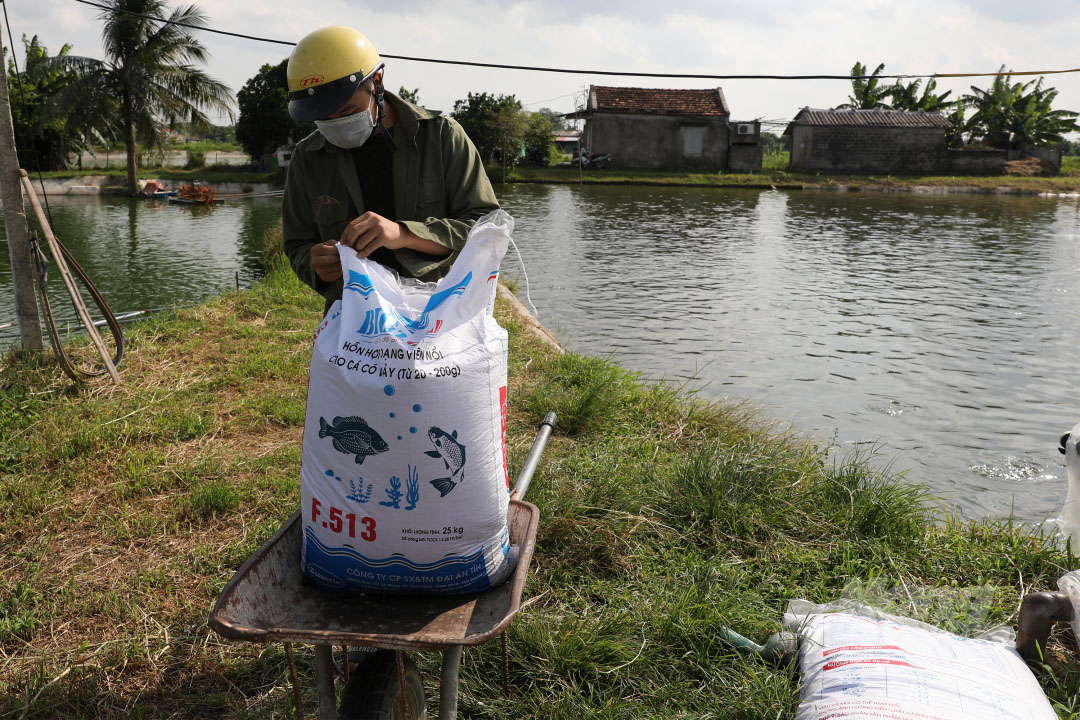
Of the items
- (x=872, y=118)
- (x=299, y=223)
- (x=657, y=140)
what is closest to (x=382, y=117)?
(x=299, y=223)

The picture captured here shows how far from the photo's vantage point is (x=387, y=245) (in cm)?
181

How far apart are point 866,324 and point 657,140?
29577mm

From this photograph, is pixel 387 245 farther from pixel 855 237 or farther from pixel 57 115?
pixel 57 115

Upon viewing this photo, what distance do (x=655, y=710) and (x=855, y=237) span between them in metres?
16.7

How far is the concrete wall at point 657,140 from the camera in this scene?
119 feet

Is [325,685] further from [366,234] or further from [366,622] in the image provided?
[366,234]

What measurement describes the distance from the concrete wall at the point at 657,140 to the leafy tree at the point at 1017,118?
1363cm

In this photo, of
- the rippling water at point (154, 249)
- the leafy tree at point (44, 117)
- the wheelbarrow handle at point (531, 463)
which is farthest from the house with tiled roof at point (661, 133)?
the wheelbarrow handle at point (531, 463)

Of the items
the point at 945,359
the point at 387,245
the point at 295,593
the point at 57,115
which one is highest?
the point at 57,115

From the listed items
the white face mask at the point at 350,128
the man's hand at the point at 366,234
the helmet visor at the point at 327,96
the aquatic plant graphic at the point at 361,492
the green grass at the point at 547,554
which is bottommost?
the green grass at the point at 547,554

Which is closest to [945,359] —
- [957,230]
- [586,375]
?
[586,375]

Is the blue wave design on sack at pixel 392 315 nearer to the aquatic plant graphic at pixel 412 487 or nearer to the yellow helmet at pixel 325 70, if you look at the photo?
Answer: the aquatic plant graphic at pixel 412 487

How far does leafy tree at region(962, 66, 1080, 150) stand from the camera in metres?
35.9

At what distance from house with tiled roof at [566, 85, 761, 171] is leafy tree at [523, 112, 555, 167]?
6.09ft
